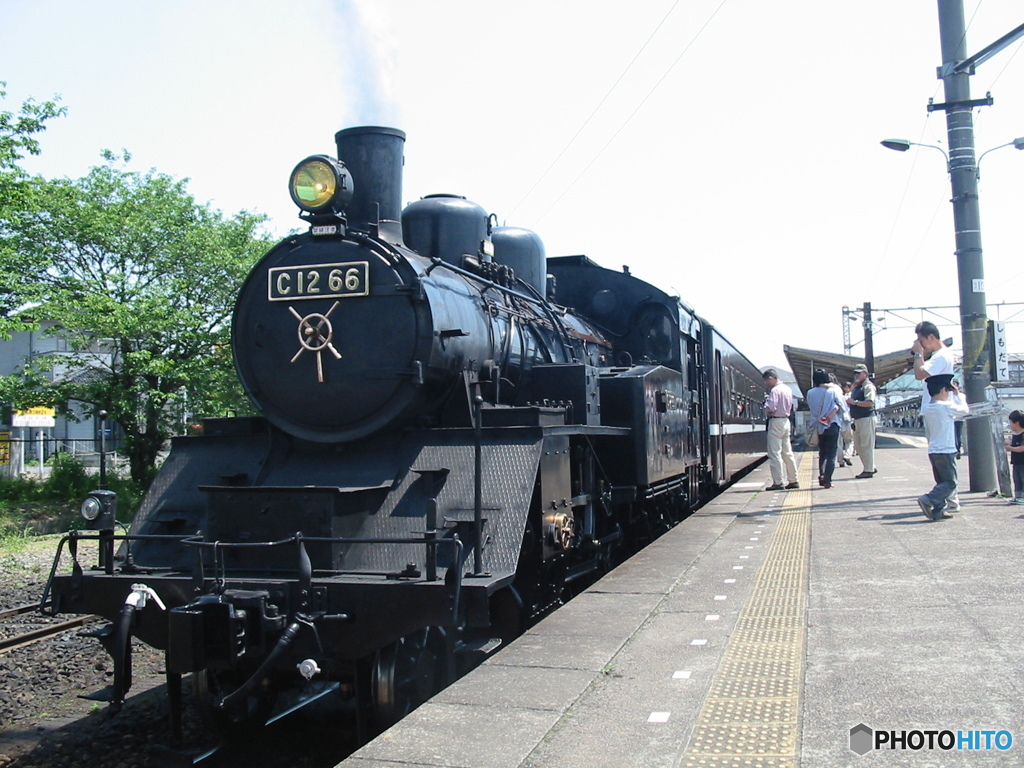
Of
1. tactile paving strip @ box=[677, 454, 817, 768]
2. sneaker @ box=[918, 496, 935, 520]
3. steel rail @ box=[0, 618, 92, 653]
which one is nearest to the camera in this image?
tactile paving strip @ box=[677, 454, 817, 768]

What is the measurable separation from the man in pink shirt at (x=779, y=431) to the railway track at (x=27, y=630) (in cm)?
863

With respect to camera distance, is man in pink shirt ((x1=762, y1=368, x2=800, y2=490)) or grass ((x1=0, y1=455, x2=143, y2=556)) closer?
man in pink shirt ((x1=762, y1=368, x2=800, y2=490))

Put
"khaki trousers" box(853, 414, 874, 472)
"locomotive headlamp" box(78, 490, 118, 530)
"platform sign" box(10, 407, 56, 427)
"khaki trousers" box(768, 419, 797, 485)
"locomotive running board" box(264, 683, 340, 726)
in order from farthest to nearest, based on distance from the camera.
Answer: "platform sign" box(10, 407, 56, 427) < "khaki trousers" box(853, 414, 874, 472) < "khaki trousers" box(768, 419, 797, 485) < "locomotive running board" box(264, 683, 340, 726) < "locomotive headlamp" box(78, 490, 118, 530)

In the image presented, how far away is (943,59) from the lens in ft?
36.2

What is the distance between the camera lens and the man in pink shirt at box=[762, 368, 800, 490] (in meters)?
12.2

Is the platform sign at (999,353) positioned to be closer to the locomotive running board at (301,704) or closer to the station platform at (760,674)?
the station platform at (760,674)

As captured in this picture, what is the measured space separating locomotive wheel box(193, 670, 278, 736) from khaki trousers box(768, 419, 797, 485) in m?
A: 8.68

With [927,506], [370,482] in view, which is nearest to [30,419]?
[370,482]

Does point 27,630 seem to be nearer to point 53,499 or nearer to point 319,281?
point 319,281

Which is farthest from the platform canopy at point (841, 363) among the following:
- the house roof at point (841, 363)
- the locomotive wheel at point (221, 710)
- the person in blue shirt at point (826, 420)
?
the locomotive wheel at point (221, 710)

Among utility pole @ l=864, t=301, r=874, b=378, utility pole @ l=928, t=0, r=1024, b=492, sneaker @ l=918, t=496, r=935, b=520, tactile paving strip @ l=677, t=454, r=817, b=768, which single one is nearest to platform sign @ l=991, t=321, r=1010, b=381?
utility pole @ l=928, t=0, r=1024, b=492

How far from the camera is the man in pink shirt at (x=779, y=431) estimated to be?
40.1 ft

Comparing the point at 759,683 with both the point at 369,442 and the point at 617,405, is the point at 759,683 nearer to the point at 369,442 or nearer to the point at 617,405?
the point at 369,442

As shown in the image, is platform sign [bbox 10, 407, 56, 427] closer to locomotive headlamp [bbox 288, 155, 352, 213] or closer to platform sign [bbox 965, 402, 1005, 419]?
locomotive headlamp [bbox 288, 155, 352, 213]
